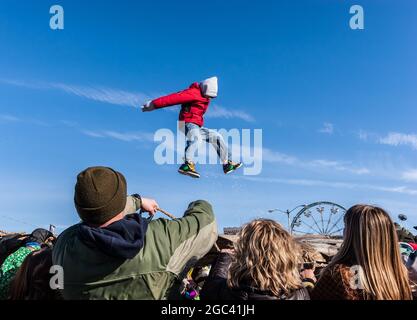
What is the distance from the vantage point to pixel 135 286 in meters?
2.77

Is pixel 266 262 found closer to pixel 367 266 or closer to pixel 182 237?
pixel 182 237

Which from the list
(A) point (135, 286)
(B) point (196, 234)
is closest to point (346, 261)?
(B) point (196, 234)

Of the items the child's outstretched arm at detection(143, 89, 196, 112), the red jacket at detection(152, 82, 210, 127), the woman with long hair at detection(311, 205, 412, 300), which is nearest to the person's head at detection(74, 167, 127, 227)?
the woman with long hair at detection(311, 205, 412, 300)

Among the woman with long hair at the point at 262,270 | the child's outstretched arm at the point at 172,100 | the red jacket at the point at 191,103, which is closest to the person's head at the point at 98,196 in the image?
the woman with long hair at the point at 262,270

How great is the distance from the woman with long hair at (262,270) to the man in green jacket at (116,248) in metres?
0.32

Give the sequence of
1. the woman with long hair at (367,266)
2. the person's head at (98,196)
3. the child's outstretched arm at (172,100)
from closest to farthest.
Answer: the person's head at (98,196) → the woman with long hair at (367,266) → the child's outstretched arm at (172,100)

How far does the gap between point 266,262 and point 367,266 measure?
74cm

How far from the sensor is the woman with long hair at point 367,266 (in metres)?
3.04

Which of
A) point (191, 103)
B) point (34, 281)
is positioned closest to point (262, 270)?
point (34, 281)

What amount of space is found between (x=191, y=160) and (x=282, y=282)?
4441 mm

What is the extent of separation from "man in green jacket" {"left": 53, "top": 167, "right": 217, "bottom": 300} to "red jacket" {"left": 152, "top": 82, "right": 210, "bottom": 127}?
4.35 meters

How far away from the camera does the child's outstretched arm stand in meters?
6.94

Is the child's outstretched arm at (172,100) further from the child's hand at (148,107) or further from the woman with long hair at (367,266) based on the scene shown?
the woman with long hair at (367,266)

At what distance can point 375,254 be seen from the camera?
123 inches
